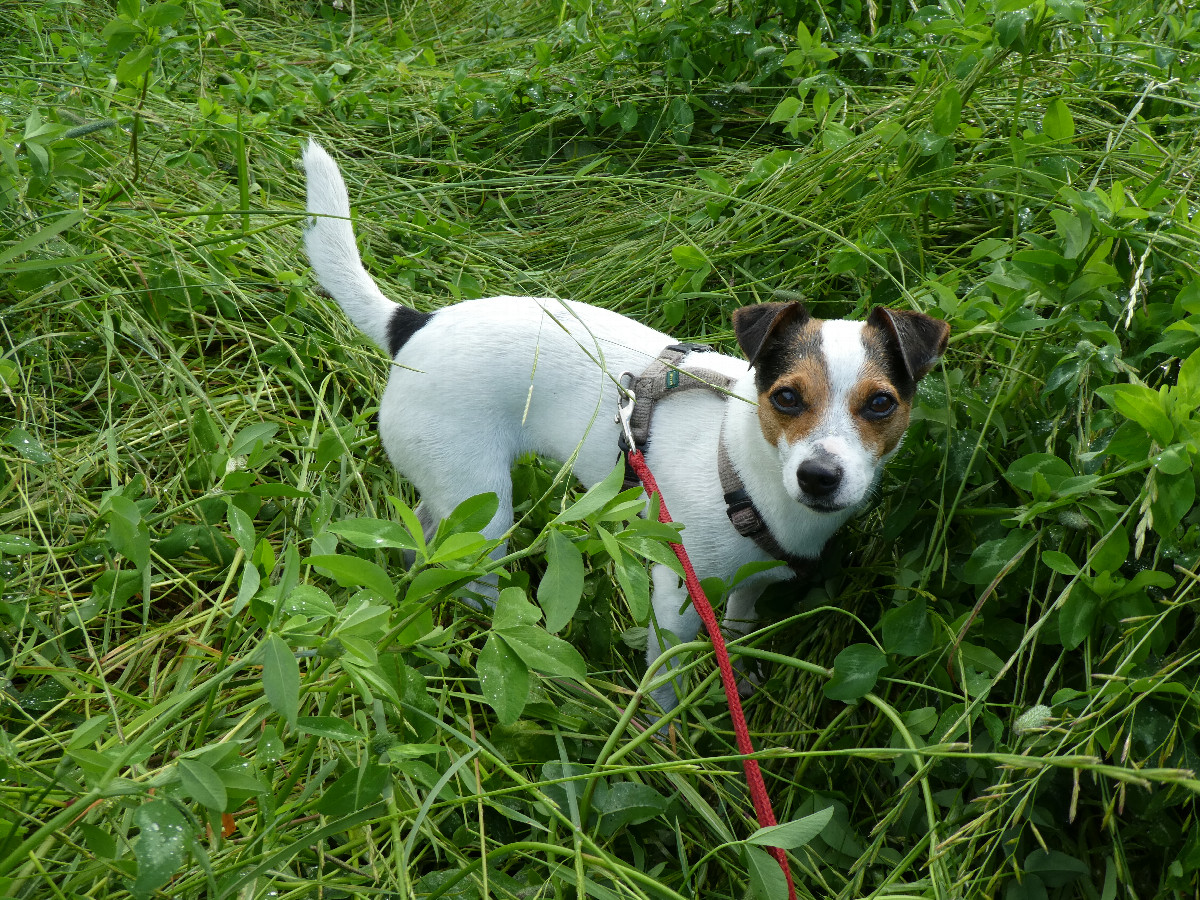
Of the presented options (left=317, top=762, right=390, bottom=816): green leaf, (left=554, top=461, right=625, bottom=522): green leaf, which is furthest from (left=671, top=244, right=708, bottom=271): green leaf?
(left=317, top=762, right=390, bottom=816): green leaf

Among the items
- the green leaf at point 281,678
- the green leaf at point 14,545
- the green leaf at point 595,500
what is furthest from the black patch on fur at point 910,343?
the green leaf at point 14,545

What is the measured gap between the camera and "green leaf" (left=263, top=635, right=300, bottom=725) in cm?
120

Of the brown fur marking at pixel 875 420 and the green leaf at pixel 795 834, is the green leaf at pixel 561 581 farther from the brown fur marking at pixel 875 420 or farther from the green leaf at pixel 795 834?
the brown fur marking at pixel 875 420

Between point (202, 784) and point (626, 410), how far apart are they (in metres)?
1.58

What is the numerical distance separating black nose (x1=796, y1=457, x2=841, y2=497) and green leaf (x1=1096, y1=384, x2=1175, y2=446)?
62 centimetres

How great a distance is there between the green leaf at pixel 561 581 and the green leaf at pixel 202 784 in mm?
519

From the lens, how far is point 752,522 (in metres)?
2.44

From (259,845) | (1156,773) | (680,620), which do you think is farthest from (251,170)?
(1156,773)

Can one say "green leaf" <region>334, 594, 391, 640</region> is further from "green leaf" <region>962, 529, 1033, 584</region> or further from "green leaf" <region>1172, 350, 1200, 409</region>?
"green leaf" <region>1172, 350, 1200, 409</region>

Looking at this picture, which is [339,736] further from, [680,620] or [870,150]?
[870,150]

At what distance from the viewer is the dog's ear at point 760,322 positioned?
7.63 feet

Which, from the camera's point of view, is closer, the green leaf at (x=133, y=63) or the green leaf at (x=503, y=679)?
the green leaf at (x=503, y=679)

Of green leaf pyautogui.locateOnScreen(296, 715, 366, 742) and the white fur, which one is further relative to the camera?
the white fur

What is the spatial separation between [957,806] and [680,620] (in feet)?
2.91
